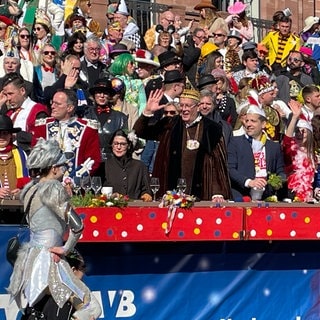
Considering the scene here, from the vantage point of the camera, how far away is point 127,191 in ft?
34.6

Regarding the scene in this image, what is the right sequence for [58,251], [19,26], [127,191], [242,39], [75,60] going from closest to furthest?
[58,251] < [127,191] < [75,60] < [19,26] < [242,39]

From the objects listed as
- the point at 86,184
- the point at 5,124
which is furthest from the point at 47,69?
the point at 86,184

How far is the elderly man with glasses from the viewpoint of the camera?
1072 centimetres

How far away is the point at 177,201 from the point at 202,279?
902mm

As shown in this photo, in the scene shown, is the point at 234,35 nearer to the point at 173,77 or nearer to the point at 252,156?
the point at 173,77

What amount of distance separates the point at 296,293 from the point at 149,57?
473cm

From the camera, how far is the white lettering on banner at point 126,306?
9.77 metres

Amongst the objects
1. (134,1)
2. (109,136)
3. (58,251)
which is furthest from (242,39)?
(58,251)

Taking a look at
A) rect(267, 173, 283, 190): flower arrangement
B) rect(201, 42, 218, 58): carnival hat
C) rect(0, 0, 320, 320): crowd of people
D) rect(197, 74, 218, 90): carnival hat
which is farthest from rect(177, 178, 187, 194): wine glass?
rect(201, 42, 218, 58): carnival hat

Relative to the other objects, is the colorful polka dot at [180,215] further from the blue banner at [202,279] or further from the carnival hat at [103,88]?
the carnival hat at [103,88]

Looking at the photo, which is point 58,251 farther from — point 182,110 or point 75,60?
point 75,60

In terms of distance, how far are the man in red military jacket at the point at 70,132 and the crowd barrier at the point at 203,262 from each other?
1.18 meters

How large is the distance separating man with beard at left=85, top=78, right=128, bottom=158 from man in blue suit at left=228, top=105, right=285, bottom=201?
4.32 feet

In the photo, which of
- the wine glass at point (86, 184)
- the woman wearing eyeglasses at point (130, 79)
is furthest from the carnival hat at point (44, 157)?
the woman wearing eyeglasses at point (130, 79)
